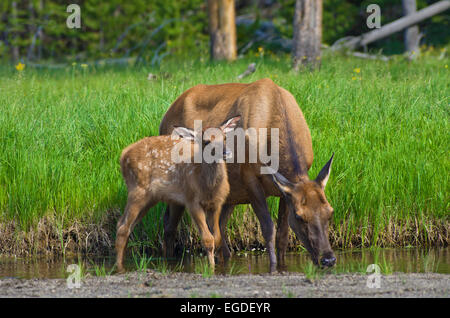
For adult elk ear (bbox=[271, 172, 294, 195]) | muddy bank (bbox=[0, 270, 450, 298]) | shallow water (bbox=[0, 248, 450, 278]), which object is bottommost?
shallow water (bbox=[0, 248, 450, 278])

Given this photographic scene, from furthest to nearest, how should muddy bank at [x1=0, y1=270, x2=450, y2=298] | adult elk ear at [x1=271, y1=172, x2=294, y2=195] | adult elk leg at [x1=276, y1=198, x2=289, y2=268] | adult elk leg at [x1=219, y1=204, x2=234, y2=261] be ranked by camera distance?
1. adult elk leg at [x1=219, y1=204, x2=234, y2=261]
2. adult elk leg at [x1=276, y1=198, x2=289, y2=268]
3. adult elk ear at [x1=271, y1=172, x2=294, y2=195]
4. muddy bank at [x1=0, y1=270, x2=450, y2=298]

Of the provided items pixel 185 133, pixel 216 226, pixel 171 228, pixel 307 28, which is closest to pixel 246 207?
pixel 171 228

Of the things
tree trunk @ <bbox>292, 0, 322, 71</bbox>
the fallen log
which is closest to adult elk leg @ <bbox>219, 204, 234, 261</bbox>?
tree trunk @ <bbox>292, 0, 322, 71</bbox>

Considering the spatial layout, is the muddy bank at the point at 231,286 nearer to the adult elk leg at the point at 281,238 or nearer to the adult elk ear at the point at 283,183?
the adult elk ear at the point at 283,183

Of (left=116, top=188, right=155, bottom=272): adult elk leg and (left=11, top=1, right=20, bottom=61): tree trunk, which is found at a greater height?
(left=11, top=1, right=20, bottom=61): tree trunk

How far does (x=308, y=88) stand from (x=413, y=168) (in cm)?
250

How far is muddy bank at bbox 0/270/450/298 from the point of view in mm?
5359

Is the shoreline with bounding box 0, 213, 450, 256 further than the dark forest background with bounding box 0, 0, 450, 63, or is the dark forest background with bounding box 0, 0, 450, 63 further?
the dark forest background with bounding box 0, 0, 450, 63

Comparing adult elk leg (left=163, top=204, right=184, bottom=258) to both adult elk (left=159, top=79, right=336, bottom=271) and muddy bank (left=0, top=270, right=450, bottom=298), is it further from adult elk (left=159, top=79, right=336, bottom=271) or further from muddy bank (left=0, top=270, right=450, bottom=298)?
muddy bank (left=0, top=270, right=450, bottom=298)

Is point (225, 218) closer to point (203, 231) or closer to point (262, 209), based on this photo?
point (262, 209)
